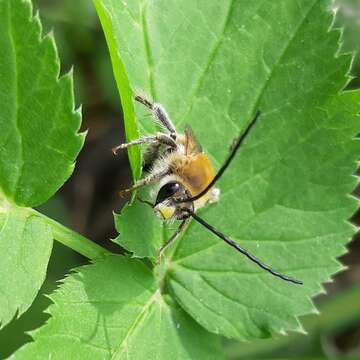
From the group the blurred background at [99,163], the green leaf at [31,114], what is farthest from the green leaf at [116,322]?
the blurred background at [99,163]

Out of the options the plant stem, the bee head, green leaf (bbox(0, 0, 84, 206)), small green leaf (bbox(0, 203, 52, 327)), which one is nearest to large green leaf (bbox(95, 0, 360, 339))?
the bee head

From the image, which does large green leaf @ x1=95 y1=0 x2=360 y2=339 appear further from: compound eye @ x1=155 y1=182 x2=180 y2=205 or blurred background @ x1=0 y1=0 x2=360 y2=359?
blurred background @ x1=0 y1=0 x2=360 y2=359

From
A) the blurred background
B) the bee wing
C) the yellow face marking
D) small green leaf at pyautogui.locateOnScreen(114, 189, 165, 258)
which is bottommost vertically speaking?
the blurred background

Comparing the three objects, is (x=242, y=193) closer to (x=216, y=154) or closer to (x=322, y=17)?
(x=216, y=154)

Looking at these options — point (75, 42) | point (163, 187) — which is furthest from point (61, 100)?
point (75, 42)

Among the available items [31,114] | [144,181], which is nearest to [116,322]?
Result: [144,181]

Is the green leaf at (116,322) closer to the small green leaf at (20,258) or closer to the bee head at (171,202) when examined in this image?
the small green leaf at (20,258)

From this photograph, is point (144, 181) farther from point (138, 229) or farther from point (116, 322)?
point (116, 322)
